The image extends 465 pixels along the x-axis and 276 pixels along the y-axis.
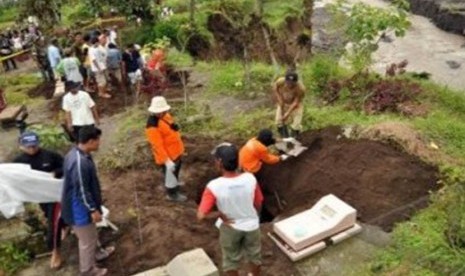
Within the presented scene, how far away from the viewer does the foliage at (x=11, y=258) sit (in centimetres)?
641

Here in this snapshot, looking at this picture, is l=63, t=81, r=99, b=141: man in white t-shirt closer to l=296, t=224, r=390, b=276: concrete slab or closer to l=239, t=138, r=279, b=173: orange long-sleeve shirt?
l=239, t=138, r=279, b=173: orange long-sleeve shirt

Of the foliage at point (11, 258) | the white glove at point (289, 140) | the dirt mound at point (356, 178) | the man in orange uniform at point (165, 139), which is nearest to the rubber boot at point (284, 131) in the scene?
the white glove at point (289, 140)

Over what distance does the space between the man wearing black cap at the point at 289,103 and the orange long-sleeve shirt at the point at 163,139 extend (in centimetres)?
225

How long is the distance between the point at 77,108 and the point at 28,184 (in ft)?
8.96

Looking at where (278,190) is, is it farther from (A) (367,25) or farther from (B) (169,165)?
(A) (367,25)

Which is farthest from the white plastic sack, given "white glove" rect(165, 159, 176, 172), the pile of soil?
"white glove" rect(165, 159, 176, 172)

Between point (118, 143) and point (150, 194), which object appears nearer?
point (150, 194)

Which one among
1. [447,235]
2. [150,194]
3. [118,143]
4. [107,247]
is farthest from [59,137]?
[447,235]

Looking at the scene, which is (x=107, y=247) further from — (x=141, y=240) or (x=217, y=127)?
(x=217, y=127)

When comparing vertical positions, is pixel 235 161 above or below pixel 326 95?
above

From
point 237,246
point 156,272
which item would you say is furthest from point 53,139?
point 237,246

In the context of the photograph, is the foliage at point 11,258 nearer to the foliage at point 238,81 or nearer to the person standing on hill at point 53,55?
the foliage at point 238,81

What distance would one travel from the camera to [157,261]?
20.4 ft

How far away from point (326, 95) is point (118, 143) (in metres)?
4.60
